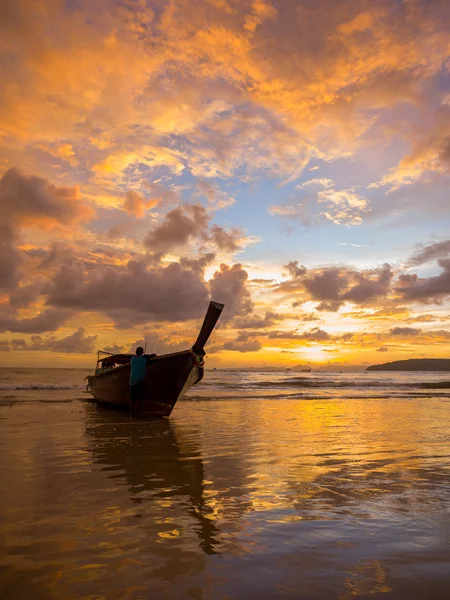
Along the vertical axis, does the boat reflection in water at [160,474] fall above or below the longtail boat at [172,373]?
below

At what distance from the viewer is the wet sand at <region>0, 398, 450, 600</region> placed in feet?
11.2

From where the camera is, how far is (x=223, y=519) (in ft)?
16.0

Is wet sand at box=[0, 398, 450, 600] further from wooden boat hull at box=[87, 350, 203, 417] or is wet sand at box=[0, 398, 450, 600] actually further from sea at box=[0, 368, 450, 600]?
wooden boat hull at box=[87, 350, 203, 417]

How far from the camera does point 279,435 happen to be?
11.6m

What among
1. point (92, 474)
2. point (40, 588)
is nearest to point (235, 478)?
point (92, 474)

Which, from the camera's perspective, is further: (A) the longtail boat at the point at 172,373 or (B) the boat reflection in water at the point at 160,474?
(A) the longtail boat at the point at 172,373

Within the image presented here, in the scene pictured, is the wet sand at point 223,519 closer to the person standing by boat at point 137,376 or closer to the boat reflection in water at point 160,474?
the boat reflection in water at point 160,474

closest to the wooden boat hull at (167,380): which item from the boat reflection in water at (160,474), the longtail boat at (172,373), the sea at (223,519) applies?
the longtail boat at (172,373)

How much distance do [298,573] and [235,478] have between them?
3400mm

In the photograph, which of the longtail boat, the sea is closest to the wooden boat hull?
the longtail boat

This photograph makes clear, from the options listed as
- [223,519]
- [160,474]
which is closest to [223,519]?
[223,519]

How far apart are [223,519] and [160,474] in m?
2.58

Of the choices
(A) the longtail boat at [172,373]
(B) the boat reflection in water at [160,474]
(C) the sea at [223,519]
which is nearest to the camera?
(C) the sea at [223,519]

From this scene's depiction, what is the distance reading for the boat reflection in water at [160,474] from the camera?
15.2 feet
